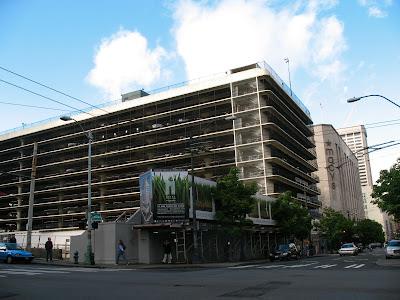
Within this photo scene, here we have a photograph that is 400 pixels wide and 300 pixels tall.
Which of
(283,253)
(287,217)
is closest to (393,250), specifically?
(283,253)

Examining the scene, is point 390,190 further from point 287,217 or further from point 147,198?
point 147,198

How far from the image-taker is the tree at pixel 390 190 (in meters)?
28.8

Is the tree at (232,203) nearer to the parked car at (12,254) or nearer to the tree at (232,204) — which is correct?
the tree at (232,204)

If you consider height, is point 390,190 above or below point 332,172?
below

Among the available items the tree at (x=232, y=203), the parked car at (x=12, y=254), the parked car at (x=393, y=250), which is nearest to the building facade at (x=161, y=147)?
the tree at (x=232, y=203)

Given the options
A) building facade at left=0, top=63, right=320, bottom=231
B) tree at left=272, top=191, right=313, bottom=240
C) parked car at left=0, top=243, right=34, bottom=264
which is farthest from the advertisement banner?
building facade at left=0, top=63, right=320, bottom=231

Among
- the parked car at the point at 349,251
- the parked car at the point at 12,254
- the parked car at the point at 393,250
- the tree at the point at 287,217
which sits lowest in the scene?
the parked car at the point at 349,251

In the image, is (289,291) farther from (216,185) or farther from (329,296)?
(216,185)

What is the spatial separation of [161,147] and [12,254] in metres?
42.2

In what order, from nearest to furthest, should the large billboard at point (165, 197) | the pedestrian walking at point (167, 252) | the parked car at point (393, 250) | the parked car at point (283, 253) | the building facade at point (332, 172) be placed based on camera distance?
1. the pedestrian walking at point (167, 252)
2. the large billboard at point (165, 197)
3. the parked car at point (393, 250)
4. the parked car at point (283, 253)
5. the building facade at point (332, 172)

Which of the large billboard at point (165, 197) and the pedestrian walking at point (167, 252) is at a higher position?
the large billboard at point (165, 197)

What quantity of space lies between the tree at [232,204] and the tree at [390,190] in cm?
1026

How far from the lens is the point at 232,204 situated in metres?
32.3

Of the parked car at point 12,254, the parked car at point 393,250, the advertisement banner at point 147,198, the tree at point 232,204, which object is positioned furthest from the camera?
the tree at point 232,204
